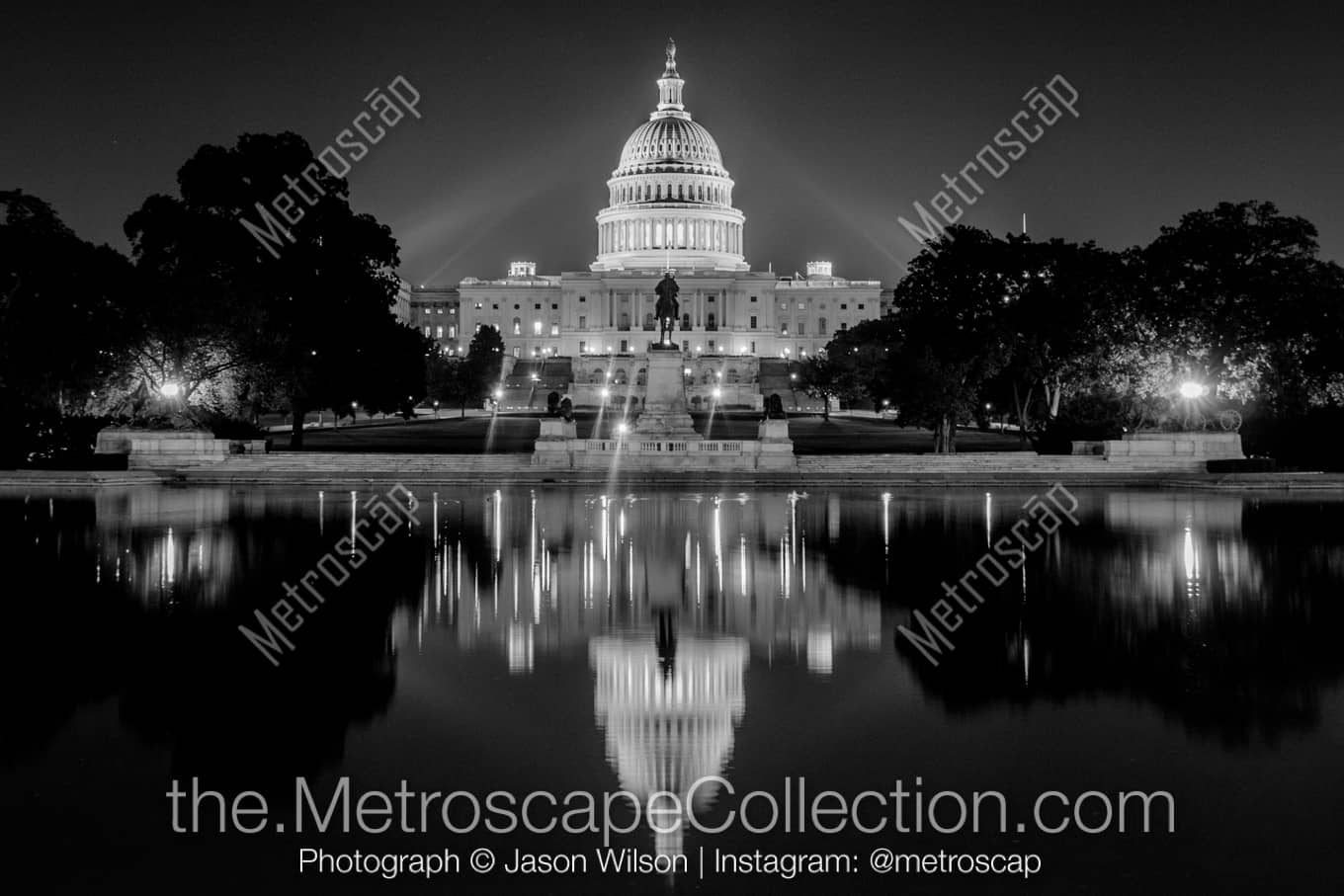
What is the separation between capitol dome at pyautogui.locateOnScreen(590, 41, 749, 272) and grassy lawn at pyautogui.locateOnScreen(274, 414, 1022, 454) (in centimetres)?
8232

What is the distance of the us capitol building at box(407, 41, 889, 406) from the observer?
16888 centimetres

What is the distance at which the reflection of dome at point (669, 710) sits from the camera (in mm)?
10492

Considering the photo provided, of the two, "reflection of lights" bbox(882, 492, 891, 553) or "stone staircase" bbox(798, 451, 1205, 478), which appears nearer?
"reflection of lights" bbox(882, 492, 891, 553)

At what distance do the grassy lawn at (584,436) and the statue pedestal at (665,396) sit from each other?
2128mm

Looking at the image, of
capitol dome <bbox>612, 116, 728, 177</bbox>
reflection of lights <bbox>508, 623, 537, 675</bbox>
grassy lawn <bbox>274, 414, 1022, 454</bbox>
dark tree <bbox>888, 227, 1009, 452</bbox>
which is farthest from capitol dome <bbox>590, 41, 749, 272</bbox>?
reflection of lights <bbox>508, 623, 537, 675</bbox>

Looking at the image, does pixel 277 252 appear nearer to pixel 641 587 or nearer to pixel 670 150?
pixel 641 587

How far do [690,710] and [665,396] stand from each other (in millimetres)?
40856

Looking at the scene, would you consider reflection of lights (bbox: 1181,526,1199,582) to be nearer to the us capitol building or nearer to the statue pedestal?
the statue pedestal

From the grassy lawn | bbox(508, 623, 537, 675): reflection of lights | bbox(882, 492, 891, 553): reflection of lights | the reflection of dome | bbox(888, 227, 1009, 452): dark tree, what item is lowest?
the reflection of dome

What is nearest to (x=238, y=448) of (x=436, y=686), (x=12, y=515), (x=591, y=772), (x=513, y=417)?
(x=12, y=515)

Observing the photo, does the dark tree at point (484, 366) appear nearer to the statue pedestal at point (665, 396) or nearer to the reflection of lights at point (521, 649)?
the statue pedestal at point (665, 396)

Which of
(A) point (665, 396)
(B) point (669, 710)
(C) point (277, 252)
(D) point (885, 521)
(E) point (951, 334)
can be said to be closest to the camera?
(B) point (669, 710)

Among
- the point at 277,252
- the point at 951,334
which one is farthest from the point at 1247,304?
the point at 277,252

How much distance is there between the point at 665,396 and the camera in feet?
Result: 174
